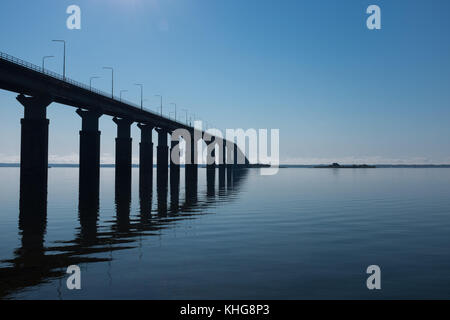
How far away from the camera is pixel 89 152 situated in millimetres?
69188

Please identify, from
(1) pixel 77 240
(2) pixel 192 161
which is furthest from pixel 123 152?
(1) pixel 77 240

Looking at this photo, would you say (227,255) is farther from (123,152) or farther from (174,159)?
(174,159)

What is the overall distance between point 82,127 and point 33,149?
17.5 m

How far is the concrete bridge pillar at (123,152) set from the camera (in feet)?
268

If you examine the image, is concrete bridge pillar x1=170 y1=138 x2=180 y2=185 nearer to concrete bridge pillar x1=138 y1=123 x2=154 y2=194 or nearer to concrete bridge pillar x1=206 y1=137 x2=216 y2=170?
concrete bridge pillar x1=138 y1=123 x2=154 y2=194

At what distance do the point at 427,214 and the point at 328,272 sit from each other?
84.4 ft

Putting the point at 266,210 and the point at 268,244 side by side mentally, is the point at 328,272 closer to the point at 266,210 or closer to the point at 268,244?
the point at 268,244

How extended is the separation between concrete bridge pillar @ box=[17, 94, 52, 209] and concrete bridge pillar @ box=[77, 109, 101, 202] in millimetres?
11237

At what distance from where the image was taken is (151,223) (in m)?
30.9

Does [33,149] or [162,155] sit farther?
[162,155]

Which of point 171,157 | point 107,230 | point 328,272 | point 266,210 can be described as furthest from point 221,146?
point 328,272

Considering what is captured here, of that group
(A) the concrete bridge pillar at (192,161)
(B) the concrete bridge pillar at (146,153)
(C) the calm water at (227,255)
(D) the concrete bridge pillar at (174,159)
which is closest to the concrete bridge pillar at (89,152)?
(B) the concrete bridge pillar at (146,153)

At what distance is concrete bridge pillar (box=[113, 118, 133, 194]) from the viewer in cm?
8161
